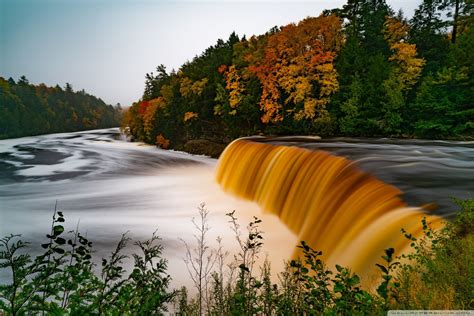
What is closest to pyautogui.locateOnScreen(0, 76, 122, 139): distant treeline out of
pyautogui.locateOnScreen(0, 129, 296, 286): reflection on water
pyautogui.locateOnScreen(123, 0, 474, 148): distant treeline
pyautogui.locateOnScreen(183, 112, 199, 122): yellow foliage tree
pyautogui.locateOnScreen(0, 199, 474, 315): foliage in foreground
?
pyautogui.locateOnScreen(183, 112, 199, 122): yellow foliage tree

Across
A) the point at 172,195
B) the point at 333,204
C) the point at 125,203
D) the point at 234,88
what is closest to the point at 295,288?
the point at 333,204

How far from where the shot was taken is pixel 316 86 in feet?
82.8

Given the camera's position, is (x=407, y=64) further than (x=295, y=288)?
Yes

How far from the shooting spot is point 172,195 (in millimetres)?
15977

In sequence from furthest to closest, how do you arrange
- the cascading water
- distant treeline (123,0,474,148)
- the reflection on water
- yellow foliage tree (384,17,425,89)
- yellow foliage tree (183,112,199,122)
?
yellow foliage tree (183,112,199,122), yellow foliage tree (384,17,425,89), distant treeline (123,0,474,148), the reflection on water, the cascading water

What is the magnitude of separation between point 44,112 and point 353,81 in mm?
99718

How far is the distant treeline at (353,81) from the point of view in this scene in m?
21.3

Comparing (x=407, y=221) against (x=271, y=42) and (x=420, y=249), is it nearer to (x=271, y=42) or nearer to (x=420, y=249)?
(x=420, y=249)

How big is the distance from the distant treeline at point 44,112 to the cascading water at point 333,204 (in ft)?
249

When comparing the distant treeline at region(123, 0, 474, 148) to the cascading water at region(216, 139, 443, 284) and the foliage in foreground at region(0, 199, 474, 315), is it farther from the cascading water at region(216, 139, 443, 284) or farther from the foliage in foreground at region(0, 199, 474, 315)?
the foliage in foreground at region(0, 199, 474, 315)

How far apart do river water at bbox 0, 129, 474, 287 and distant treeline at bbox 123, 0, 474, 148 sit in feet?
23.5

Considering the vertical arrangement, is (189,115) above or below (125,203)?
above

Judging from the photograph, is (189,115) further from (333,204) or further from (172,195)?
(333,204)

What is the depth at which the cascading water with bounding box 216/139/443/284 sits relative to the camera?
4711 millimetres
